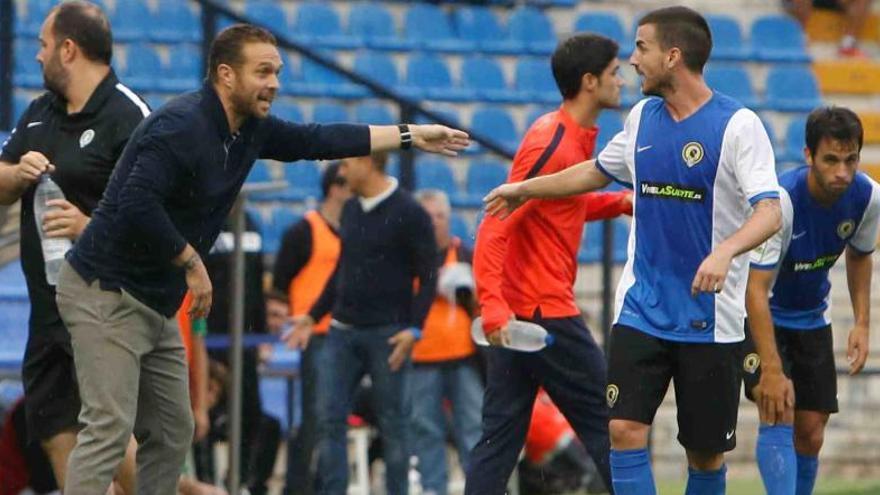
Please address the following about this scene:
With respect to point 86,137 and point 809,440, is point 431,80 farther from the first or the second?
point 86,137

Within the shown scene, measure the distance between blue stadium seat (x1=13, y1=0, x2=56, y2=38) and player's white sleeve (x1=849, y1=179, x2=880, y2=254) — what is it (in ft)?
21.2

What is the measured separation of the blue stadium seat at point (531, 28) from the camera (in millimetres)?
16562

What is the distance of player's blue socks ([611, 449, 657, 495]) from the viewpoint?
682 centimetres

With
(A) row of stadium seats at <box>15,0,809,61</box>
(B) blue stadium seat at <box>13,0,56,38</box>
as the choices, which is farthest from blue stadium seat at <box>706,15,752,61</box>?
(B) blue stadium seat at <box>13,0,56,38</box>

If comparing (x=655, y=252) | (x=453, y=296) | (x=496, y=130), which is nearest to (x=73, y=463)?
(x=655, y=252)

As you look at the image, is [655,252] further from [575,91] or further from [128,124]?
[128,124]

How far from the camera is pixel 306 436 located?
11.1 m

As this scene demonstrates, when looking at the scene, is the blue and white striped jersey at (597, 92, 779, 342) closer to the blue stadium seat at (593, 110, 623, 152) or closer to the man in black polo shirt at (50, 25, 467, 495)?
the man in black polo shirt at (50, 25, 467, 495)

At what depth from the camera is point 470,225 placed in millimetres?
13594

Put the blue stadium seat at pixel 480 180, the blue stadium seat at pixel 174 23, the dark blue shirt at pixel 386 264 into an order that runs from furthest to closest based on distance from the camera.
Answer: the blue stadium seat at pixel 174 23, the blue stadium seat at pixel 480 180, the dark blue shirt at pixel 386 264

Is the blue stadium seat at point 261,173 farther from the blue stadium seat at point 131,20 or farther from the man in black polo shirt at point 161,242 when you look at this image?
the man in black polo shirt at point 161,242

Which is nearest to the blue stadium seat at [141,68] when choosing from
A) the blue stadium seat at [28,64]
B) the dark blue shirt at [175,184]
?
the blue stadium seat at [28,64]

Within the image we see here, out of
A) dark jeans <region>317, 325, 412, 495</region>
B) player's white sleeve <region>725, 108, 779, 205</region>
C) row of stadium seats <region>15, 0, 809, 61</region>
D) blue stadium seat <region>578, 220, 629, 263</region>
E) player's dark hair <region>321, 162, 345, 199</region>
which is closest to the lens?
player's white sleeve <region>725, 108, 779, 205</region>

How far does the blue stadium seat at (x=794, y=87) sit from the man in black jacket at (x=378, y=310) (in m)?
6.77
